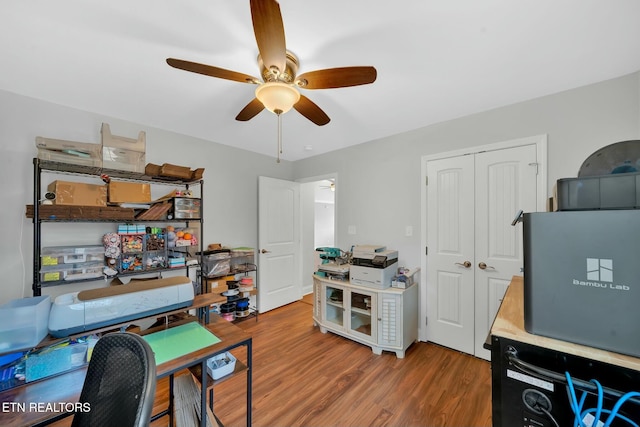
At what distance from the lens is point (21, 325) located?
1.01 m

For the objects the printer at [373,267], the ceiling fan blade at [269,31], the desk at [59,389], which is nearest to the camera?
the desk at [59,389]

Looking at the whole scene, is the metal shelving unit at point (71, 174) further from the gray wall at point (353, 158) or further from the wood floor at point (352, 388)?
the wood floor at point (352, 388)

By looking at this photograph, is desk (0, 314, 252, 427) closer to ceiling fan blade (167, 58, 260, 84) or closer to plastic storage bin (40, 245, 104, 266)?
plastic storage bin (40, 245, 104, 266)

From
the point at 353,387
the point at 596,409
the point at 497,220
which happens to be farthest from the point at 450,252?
the point at 596,409

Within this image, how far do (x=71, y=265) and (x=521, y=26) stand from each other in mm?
3517

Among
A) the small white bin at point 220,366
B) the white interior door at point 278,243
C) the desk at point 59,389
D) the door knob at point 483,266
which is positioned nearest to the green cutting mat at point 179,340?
the desk at point 59,389

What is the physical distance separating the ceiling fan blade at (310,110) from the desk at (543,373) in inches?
62.6

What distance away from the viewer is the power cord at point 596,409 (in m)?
0.56

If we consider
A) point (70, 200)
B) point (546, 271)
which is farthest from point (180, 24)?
point (546, 271)

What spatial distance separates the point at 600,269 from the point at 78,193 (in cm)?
306

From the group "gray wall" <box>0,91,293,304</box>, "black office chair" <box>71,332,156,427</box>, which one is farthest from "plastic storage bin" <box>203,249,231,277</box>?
"black office chair" <box>71,332,156,427</box>

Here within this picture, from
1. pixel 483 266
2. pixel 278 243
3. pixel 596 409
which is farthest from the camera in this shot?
pixel 278 243

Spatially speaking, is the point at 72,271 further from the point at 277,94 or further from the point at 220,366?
the point at 277,94

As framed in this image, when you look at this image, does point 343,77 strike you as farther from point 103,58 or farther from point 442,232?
point 442,232
